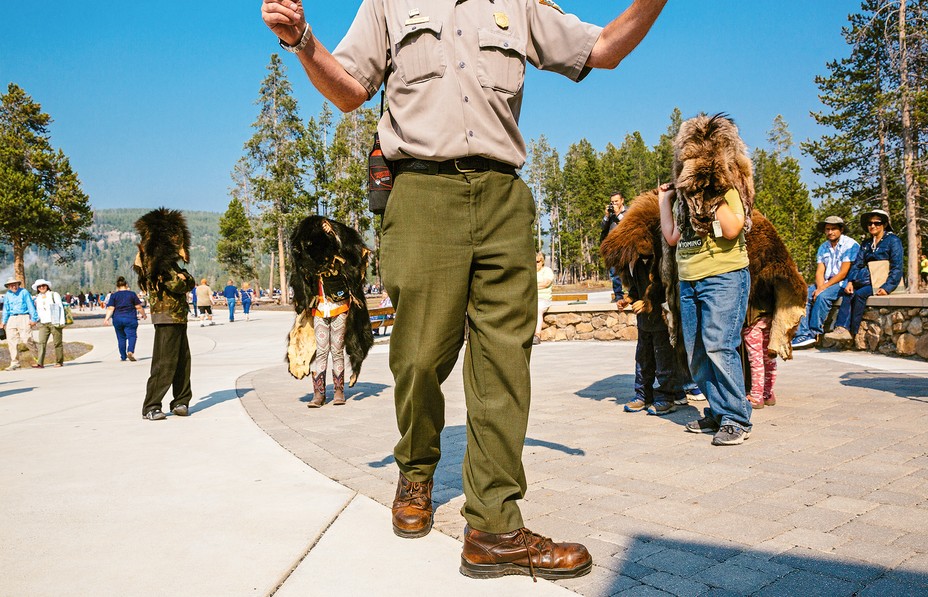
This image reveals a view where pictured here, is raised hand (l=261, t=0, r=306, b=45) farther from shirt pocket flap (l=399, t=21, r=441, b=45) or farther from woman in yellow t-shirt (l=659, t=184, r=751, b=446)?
woman in yellow t-shirt (l=659, t=184, r=751, b=446)

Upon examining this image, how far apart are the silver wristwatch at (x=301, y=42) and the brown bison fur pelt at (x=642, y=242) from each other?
3.87 meters

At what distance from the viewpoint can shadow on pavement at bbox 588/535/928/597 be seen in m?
2.16

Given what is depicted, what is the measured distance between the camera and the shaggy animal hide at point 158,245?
6578 millimetres

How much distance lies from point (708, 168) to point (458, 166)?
257cm

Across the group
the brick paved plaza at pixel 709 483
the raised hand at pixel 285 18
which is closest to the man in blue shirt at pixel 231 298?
the brick paved plaza at pixel 709 483

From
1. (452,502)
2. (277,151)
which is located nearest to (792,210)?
(277,151)

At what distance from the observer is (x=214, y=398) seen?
7.58 m

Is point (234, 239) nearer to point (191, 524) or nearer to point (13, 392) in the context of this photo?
point (13, 392)

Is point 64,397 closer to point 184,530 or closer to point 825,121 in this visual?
point 184,530

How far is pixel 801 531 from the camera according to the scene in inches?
107

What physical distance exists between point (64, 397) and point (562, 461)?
6.90 metres

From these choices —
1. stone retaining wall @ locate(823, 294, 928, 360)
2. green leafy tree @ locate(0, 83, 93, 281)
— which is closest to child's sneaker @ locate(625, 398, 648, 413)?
stone retaining wall @ locate(823, 294, 928, 360)

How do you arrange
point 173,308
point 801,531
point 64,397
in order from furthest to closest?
point 64,397 → point 173,308 → point 801,531

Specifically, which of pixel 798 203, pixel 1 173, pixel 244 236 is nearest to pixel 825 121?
pixel 798 203
